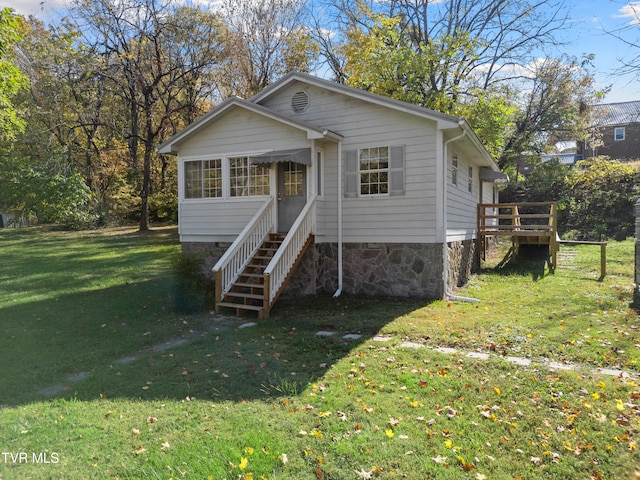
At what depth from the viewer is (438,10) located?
21.7m

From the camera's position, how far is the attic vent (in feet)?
33.1

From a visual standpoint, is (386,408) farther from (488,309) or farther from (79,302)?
(79,302)

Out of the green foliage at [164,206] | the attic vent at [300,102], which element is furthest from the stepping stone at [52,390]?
the green foliage at [164,206]

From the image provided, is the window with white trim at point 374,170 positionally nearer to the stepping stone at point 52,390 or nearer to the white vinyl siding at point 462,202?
the white vinyl siding at point 462,202

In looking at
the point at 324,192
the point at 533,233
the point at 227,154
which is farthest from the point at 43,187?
the point at 533,233

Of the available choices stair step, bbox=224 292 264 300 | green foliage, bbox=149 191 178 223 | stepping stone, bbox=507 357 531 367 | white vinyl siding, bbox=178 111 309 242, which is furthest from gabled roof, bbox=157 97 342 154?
green foliage, bbox=149 191 178 223

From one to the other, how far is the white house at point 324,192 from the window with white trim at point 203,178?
0.03m

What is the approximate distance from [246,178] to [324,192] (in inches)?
75.0

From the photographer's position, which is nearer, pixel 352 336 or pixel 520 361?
pixel 520 361

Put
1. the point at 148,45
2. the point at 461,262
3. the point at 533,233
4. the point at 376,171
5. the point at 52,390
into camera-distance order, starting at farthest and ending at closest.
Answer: the point at 148,45 < the point at 533,233 < the point at 461,262 < the point at 376,171 < the point at 52,390

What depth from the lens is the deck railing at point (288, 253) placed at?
25.4 feet

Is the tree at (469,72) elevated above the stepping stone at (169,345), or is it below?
above

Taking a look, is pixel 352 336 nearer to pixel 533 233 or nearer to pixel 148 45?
pixel 533 233

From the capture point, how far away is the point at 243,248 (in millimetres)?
8828
